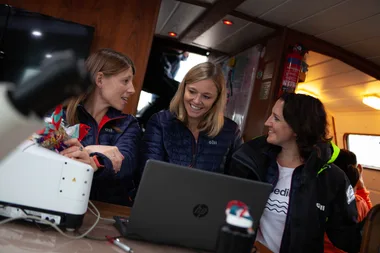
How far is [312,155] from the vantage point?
174 centimetres

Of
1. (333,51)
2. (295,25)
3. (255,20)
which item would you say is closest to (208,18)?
(255,20)

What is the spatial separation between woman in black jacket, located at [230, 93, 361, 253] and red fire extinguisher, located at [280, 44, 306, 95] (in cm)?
210

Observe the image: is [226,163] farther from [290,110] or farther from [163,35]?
[163,35]

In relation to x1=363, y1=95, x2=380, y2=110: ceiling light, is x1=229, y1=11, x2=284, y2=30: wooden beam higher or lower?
higher

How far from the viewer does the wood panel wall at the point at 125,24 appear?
131 inches

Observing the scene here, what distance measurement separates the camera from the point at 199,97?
1938 mm

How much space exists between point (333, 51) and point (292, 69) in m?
0.58

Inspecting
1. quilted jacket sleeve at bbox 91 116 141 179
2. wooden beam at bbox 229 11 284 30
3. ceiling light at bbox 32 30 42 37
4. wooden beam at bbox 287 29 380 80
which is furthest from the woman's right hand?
wooden beam at bbox 287 29 380 80

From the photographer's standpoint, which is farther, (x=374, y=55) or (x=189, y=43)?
(x=189, y=43)

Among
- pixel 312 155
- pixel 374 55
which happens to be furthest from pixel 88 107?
pixel 374 55

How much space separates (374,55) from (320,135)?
2.75 meters

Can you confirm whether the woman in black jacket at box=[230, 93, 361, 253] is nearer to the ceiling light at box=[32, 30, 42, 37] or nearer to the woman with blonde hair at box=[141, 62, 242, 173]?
the woman with blonde hair at box=[141, 62, 242, 173]

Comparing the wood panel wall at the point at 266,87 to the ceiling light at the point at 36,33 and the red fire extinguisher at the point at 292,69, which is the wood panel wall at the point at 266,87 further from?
the ceiling light at the point at 36,33

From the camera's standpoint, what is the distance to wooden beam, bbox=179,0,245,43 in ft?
11.5
